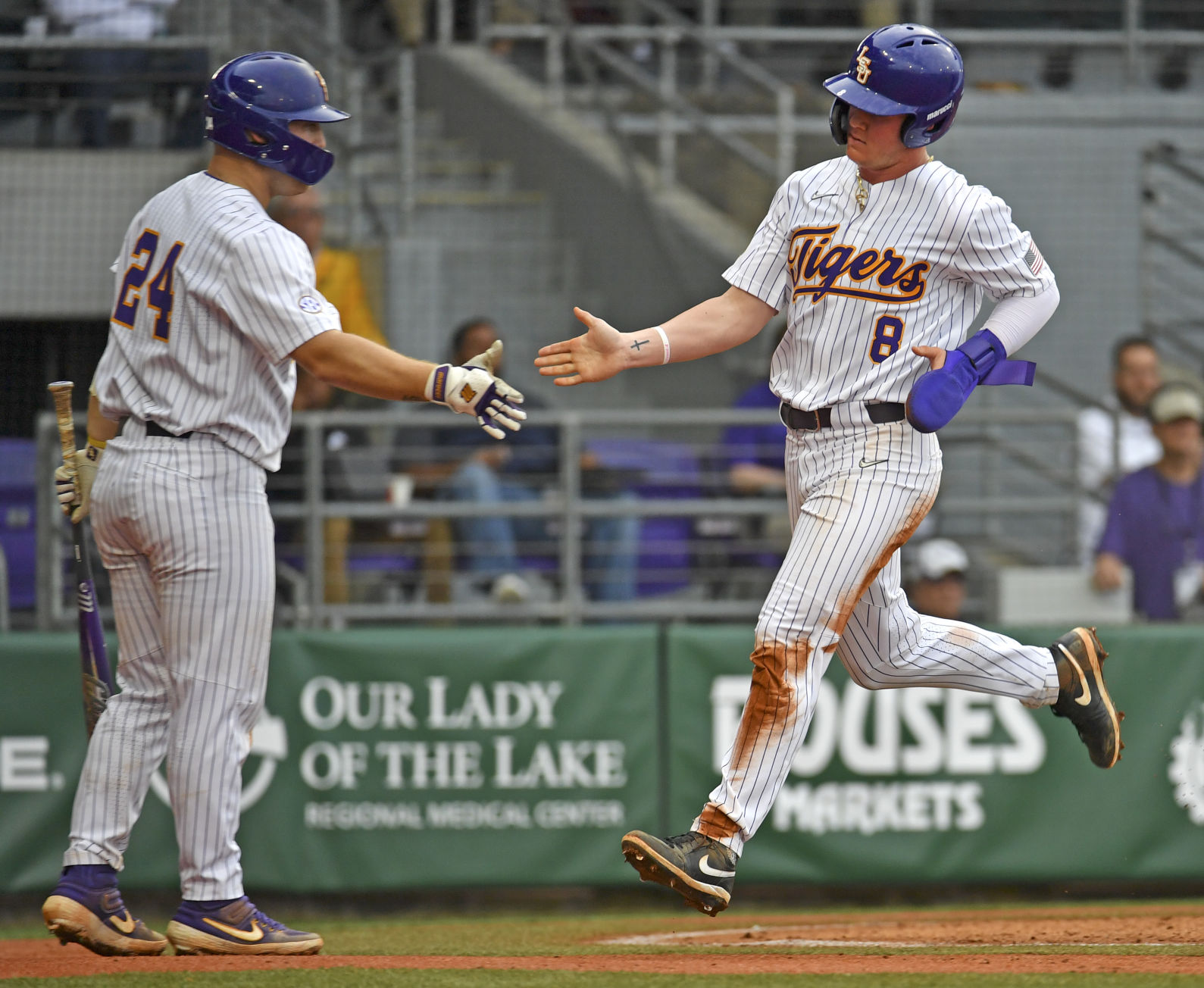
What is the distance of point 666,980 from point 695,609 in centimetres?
412

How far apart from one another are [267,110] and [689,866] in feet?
6.86

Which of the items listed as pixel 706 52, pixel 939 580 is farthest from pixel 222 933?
pixel 706 52

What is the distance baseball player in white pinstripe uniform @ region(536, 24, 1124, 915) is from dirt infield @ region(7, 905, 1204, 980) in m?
0.30

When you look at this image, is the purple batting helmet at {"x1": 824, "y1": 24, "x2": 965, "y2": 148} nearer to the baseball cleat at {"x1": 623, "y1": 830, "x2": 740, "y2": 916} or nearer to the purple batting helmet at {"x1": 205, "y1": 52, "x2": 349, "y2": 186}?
the purple batting helmet at {"x1": 205, "y1": 52, "x2": 349, "y2": 186}

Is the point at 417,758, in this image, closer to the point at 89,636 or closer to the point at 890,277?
the point at 89,636

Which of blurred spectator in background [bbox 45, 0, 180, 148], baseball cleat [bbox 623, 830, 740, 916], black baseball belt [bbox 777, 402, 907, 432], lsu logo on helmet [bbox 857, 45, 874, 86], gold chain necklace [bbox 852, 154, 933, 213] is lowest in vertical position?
baseball cleat [bbox 623, 830, 740, 916]

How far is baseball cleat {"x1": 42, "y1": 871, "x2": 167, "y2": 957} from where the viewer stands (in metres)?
4.04

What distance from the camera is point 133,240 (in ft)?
13.8

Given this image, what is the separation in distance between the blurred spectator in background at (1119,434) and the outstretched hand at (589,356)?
4.18 meters

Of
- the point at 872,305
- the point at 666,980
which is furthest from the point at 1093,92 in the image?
the point at 666,980

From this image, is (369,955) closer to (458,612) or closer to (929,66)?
(929,66)

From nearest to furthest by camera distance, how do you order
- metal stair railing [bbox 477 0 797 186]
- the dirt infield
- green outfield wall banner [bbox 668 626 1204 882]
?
the dirt infield
green outfield wall banner [bbox 668 626 1204 882]
metal stair railing [bbox 477 0 797 186]

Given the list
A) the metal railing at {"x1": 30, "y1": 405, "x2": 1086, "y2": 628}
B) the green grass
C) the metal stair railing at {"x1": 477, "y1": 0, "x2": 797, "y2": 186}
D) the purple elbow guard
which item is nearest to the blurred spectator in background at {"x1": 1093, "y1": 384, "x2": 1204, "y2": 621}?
the metal railing at {"x1": 30, "y1": 405, "x2": 1086, "y2": 628}

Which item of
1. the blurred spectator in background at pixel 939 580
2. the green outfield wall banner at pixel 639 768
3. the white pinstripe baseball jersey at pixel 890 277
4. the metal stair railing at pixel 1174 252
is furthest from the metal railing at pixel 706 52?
the white pinstripe baseball jersey at pixel 890 277
